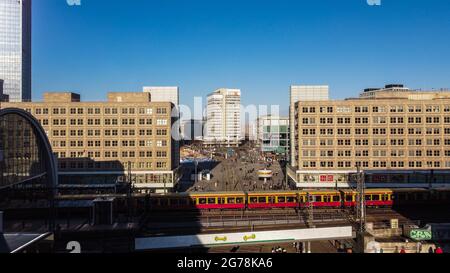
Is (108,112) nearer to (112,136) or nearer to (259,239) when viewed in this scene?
(112,136)

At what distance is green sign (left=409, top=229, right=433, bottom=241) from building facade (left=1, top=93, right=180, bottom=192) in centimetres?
3216

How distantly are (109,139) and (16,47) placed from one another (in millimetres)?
116586

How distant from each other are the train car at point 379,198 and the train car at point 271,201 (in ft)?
21.6

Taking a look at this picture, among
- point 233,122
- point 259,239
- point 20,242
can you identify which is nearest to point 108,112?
point 259,239

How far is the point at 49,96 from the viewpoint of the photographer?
1980 inches

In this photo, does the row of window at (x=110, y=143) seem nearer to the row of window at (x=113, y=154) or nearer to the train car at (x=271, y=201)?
the row of window at (x=113, y=154)

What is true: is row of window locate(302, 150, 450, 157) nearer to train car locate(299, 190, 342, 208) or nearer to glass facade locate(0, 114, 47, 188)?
train car locate(299, 190, 342, 208)

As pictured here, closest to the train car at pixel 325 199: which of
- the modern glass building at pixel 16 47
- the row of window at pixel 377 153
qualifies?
the row of window at pixel 377 153

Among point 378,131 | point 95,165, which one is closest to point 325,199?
point 378,131

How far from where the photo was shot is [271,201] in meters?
32.7

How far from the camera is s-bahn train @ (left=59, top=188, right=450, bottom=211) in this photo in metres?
31.8

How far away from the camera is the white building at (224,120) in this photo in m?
192

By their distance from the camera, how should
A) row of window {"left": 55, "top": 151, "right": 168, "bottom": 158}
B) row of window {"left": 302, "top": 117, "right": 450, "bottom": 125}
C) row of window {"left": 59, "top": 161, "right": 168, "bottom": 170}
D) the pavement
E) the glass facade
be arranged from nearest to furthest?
the glass facade < row of window {"left": 302, "top": 117, "right": 450, "bottom": 125} < row of window {"left": 59, "top": 161, "right": 168, "bottom": 170} < row of window {"left": 55, "top": 151, "right": 168, "bottom": 158} < the pavement

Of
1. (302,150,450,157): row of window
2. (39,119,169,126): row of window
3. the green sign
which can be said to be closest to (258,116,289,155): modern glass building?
(302,150,450,157): row of window
